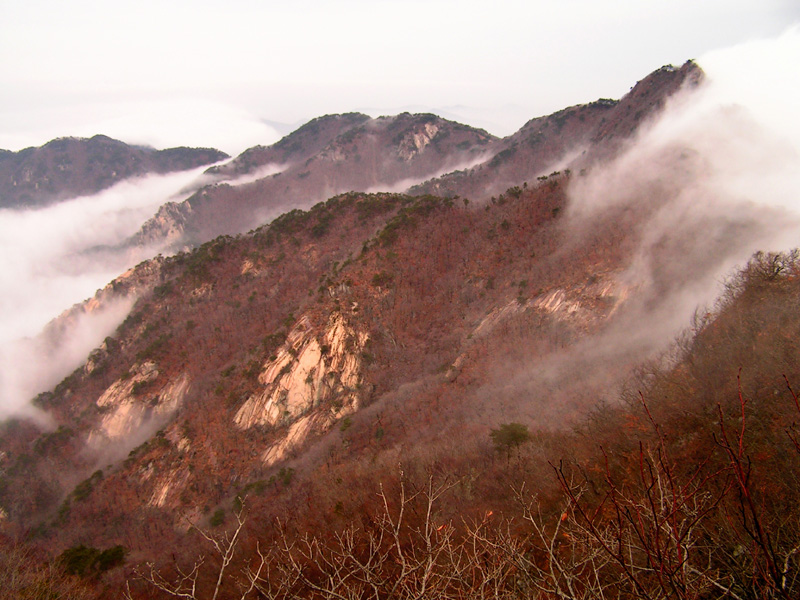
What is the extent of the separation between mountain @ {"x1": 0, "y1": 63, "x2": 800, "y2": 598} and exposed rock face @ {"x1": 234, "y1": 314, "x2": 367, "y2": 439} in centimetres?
30

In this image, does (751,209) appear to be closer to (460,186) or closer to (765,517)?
(765,517)

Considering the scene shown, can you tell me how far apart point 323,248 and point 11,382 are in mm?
92790

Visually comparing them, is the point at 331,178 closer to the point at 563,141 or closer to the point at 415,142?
the point at 415,142

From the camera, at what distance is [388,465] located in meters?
33.8

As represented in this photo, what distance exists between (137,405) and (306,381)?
32.4 metres

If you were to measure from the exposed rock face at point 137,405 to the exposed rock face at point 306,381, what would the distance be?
1754 centimetres

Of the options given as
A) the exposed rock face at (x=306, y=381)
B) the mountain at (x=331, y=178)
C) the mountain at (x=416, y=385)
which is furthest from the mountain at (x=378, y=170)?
the exposed rock face at (x=306, y=381)

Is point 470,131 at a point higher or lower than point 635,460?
higher

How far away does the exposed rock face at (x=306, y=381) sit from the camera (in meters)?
47.6

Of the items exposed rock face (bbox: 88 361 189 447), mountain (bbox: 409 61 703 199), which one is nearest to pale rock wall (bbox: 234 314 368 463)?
exposed rock face (bbox: 88 361 189 447)

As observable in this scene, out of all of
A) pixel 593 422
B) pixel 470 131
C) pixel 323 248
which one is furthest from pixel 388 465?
pixel 470 131

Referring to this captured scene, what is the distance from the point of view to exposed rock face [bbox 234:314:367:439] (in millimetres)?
47562

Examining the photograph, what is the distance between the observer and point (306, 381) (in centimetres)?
4834

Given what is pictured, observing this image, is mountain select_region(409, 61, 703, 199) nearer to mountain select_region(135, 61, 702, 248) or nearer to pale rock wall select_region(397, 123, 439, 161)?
mountain select_region(135, 61, 702, 248)
